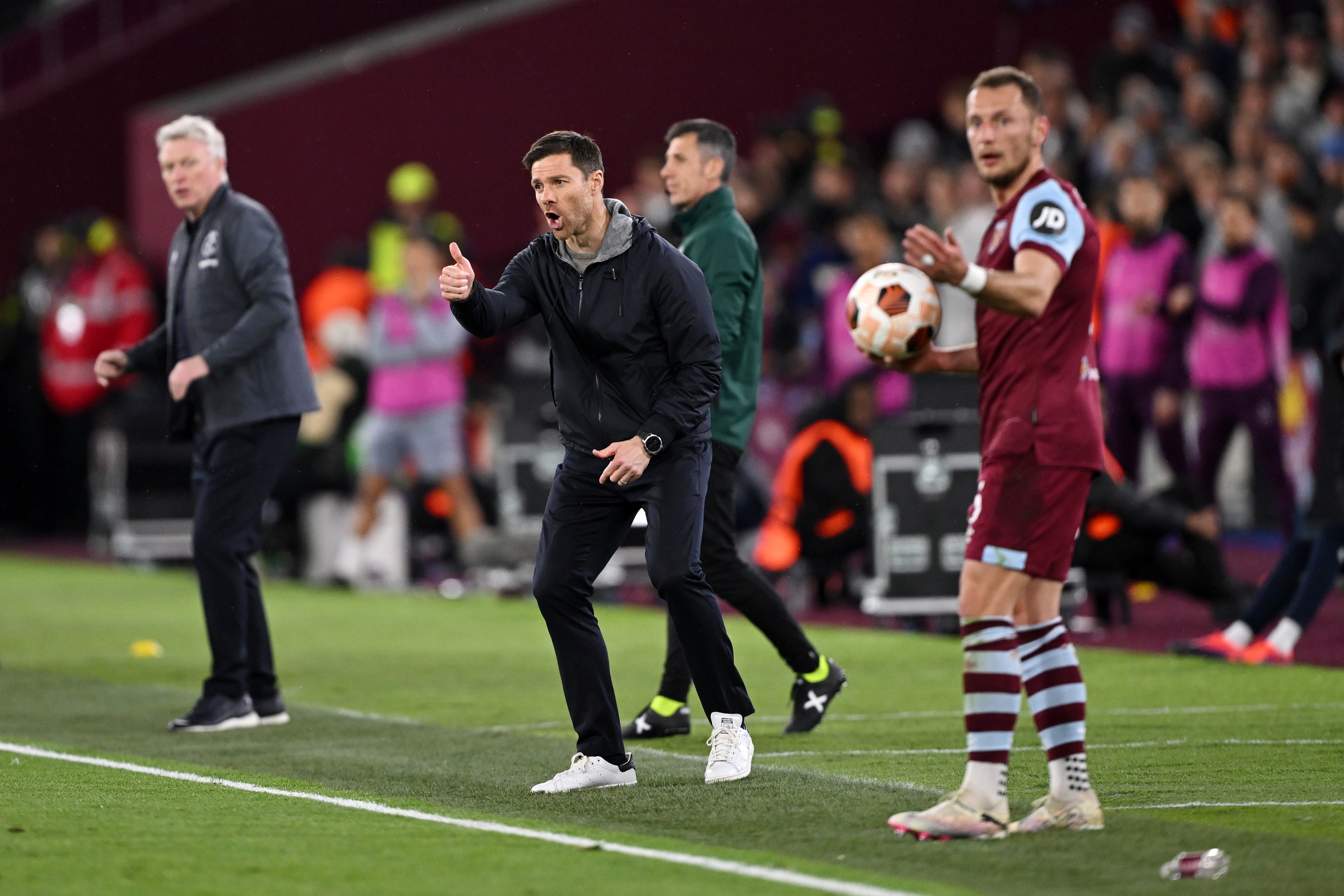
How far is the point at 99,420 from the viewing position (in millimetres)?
21250

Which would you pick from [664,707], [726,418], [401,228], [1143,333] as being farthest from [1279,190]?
[664,707]

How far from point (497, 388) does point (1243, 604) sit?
797 cm

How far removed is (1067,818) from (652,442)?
71.1 inches

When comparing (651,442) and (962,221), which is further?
(962,221)

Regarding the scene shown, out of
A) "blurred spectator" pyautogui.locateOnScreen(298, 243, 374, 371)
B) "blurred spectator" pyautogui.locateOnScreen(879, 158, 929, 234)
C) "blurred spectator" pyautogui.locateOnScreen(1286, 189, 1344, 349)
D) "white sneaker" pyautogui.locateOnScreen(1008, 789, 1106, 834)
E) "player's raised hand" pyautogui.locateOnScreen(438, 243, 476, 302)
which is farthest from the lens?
"blurred spectator" pyautogui.locateOnScreen(298, 243, 374, 371)

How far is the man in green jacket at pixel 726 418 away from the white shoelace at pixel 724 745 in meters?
1.28

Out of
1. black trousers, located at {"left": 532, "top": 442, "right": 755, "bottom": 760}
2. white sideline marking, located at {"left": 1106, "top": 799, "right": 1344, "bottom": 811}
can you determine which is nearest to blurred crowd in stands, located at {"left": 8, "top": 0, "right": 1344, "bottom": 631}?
white sideline marking, located at {"left": 1106, "top": 799, "right": 1344, "bottom": 811}

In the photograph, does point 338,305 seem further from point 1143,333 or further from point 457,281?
point 457,281

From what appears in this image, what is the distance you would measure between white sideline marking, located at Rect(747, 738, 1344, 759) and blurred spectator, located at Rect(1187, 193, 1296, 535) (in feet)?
20.5

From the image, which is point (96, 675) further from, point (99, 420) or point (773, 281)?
point (99, 420)

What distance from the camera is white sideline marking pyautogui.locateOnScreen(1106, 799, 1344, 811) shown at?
6.31 m

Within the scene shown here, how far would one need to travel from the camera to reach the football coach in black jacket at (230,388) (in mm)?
8688

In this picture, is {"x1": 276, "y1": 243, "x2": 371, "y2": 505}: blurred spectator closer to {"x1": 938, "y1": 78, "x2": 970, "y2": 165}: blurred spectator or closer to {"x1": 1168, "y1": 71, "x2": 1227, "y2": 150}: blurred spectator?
{"x1": 938, "y1": 78, "x2": 970, "y2": 165}: blurred spectator

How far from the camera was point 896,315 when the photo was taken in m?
6.01
